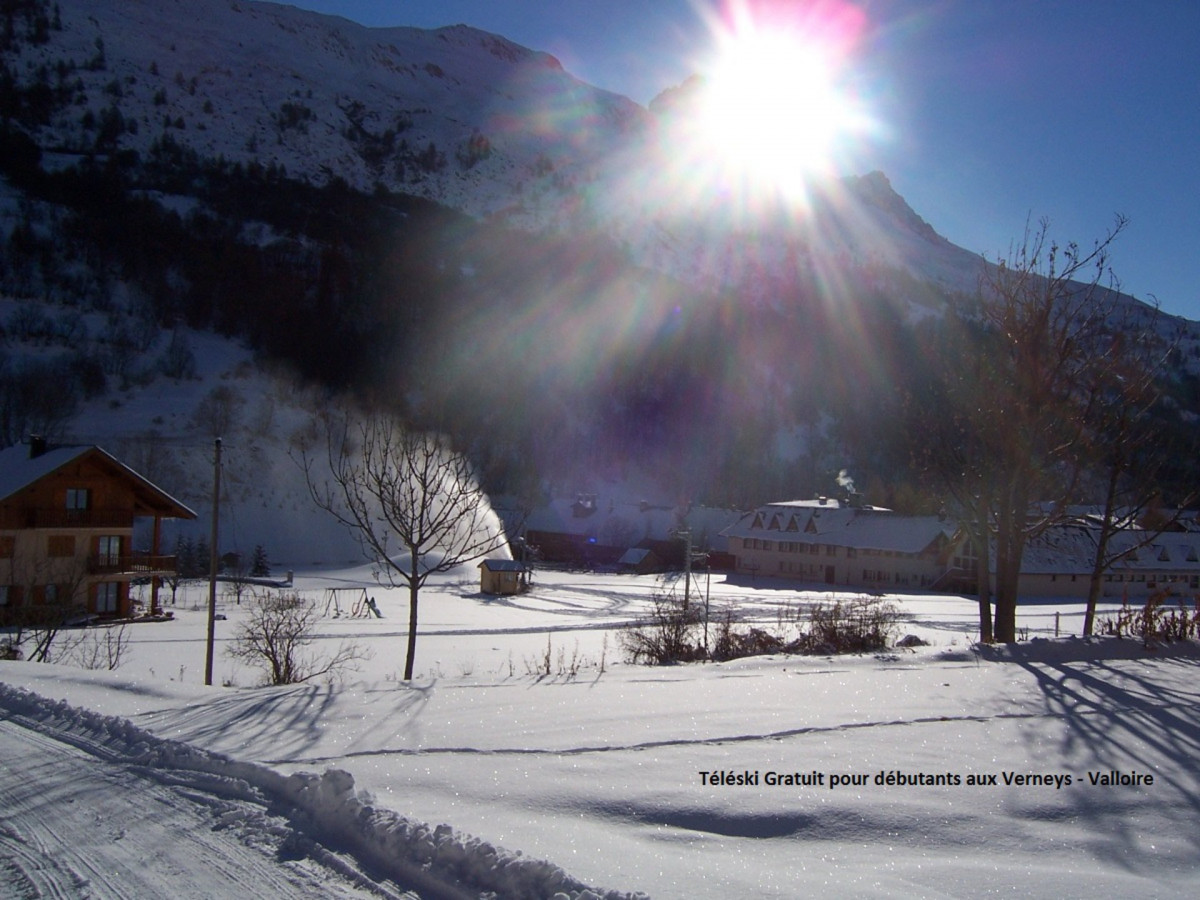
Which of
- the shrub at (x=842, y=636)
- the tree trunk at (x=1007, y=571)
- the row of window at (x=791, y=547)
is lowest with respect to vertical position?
the row of window at (x=791, y=547)

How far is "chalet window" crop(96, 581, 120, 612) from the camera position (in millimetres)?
28828

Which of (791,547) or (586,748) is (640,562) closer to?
(791,547)

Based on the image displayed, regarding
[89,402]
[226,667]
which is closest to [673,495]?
[89,402]

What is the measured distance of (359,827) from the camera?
14.1ft

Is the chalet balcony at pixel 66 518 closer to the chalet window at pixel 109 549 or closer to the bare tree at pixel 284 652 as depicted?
the chalet window at pixel 109 549

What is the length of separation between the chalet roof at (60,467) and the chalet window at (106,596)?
10.0 feet

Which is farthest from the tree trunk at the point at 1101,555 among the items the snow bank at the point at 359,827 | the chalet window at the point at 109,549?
the chalet window at the point at 109,549

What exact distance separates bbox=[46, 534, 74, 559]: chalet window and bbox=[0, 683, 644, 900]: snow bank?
2543 centimetres

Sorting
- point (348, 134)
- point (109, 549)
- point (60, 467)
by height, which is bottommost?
point (109, 549)

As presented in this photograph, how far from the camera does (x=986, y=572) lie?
13.7 meters

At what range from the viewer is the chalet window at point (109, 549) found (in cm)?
2883

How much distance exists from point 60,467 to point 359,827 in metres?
29.1

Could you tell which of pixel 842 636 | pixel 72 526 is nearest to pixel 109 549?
pixel 72 526

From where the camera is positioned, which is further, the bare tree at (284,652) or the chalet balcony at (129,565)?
the chalet balcony at (129,565)
